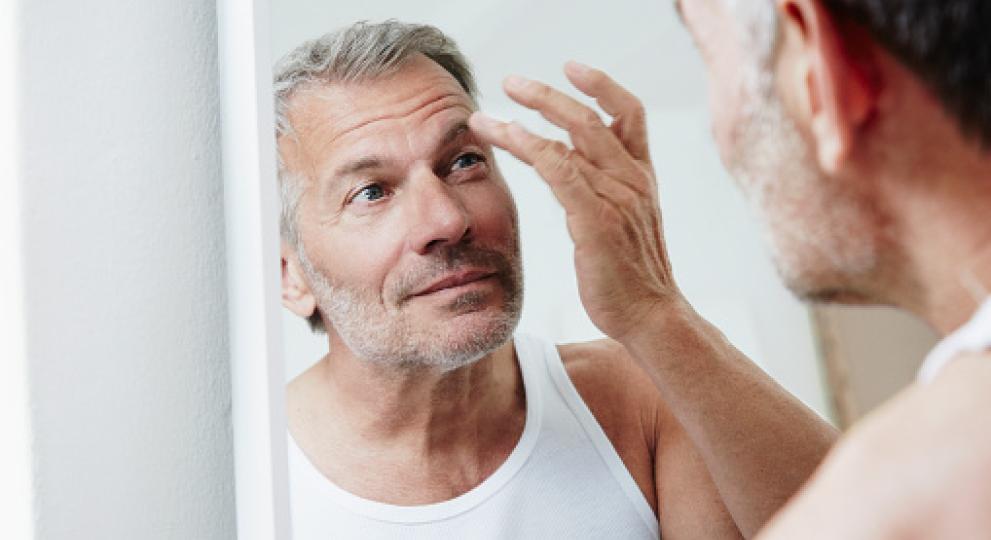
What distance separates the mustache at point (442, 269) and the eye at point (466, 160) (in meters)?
0.06

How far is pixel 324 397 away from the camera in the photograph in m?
0.87

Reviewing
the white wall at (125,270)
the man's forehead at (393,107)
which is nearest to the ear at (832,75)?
the man's forehead at (393,107)

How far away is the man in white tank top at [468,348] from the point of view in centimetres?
81

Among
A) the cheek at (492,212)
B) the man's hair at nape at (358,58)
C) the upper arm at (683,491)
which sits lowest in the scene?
the upper arm at (683,491)

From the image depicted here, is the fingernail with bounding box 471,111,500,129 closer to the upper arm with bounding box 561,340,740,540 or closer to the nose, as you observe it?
the nose

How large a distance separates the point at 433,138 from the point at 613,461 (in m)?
0.29

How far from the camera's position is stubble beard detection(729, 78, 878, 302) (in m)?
0.58

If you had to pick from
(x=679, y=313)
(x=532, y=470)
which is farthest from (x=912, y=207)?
(x=532, y=470)

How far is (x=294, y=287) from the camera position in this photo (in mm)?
893

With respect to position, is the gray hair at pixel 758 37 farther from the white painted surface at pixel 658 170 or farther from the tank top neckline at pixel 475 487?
the tank top neckline at pixel 475 487

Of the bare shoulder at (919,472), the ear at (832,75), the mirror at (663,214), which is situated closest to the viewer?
the bare shoulder at (919,472)

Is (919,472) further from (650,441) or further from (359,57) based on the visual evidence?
(359,57)

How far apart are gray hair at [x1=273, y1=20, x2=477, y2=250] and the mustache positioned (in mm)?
103

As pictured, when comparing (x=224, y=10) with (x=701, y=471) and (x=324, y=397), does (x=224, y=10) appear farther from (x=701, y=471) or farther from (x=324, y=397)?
(x=701, y=471)
